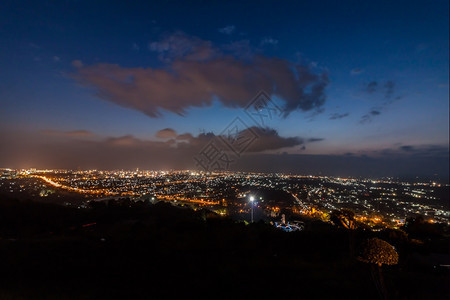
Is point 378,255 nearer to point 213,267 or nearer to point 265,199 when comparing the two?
point 213,267

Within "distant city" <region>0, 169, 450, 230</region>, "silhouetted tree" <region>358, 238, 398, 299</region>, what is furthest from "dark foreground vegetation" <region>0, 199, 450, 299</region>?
"distant city" <region>0, 169, 450, 230</region>

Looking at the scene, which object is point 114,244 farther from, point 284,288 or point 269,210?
point 269,210

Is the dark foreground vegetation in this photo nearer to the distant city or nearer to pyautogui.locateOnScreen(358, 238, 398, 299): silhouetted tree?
pyautogui.locateOnScreen(358, 238, 398, 299): silhouetted tree

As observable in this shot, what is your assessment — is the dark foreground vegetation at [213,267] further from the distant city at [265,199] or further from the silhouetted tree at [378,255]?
the distant city at [265,199]

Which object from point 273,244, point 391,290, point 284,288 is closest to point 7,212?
point 273,244

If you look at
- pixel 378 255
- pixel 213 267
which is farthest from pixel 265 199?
pixel 378 255

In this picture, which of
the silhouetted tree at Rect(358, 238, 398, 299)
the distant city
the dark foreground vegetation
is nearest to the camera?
the silhouetted tree at Rect(358, 238, 398, 299)

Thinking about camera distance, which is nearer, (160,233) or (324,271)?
(324,271)

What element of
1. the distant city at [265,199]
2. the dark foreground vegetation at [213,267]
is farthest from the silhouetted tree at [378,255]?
the distant city at [265,199]
